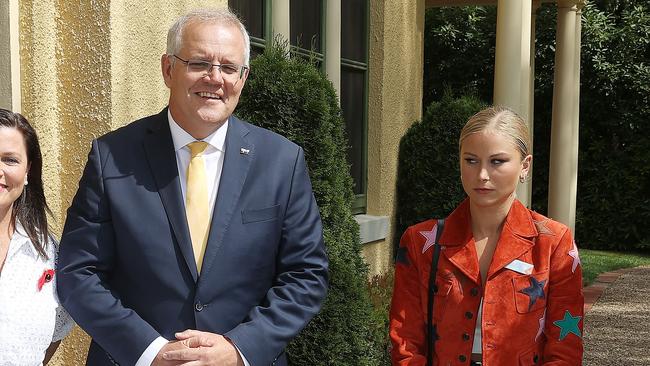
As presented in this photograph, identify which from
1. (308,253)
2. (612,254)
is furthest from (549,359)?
(612,254)

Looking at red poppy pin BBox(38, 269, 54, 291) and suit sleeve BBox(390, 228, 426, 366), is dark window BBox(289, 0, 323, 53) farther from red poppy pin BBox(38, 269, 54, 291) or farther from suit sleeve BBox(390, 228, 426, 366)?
red poppy pin BBox(38, 269, 54, 291)

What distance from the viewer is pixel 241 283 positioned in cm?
256

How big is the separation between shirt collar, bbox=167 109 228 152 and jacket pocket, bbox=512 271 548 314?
1.08 metres

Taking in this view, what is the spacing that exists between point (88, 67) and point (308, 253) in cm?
204

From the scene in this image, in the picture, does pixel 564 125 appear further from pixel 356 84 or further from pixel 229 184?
pixel 229 184

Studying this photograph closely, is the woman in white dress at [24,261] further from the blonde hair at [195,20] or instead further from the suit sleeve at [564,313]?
the suit sleeve at [564,313]

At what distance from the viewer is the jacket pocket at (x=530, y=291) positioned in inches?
108

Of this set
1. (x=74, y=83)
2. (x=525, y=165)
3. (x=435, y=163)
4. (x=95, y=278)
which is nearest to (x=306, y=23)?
(x=435, y=163)

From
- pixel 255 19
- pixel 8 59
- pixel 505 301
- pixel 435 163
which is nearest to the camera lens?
pixel 505 301

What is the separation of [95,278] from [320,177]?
2.41 meters

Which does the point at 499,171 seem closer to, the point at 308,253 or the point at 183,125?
the point at 308,253

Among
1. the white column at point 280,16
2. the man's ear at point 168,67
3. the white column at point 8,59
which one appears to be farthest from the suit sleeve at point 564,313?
the white column at point 280,16

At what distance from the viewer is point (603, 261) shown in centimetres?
1371

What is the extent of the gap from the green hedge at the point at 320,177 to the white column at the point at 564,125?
7634mm
